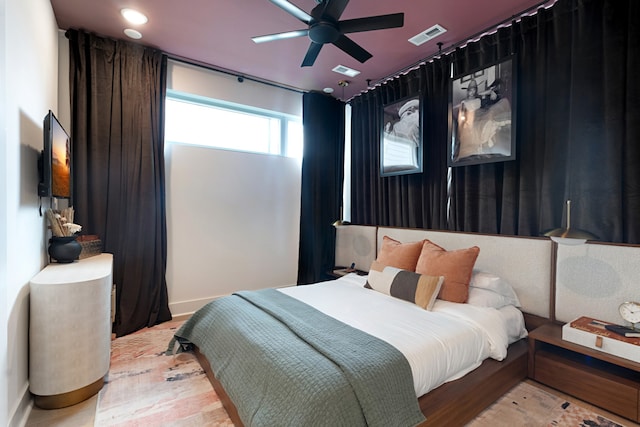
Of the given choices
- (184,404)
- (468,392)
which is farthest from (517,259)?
(184,404)

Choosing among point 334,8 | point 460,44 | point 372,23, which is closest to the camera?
point 334,8

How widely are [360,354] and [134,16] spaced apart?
10.6 ft

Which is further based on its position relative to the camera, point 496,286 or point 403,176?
point 403,176

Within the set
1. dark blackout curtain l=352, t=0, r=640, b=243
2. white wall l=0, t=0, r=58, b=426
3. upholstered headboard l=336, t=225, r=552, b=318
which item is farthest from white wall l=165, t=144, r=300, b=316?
dark blackout curtain l=352, t=0, r=640, b=243

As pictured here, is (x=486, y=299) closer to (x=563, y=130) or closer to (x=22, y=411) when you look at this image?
(x=563, y=130)

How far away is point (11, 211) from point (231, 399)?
1.58 metres

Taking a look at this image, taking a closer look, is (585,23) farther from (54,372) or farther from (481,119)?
(54,372)

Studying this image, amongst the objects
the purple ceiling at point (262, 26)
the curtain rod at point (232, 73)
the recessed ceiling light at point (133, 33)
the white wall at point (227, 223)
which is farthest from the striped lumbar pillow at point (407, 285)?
the recessed ceiling light at point (133, 33)

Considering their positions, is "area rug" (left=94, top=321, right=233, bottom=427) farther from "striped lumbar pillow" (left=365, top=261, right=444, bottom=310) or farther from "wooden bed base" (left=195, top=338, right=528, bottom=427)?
"striped lumbar pillow" (left=365, top=261, right=444, bottom=310)

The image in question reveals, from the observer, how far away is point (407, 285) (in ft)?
7.80

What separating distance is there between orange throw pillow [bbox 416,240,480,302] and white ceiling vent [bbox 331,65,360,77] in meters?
2.39

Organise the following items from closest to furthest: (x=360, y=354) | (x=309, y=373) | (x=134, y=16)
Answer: (x=309, y=373), (x=360, y=354), (x=134, y=16)

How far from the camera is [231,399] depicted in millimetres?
1613

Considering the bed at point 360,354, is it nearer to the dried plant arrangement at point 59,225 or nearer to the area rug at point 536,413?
the area rug at point 536,413
